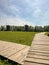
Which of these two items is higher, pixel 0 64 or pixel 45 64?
pixel 45 64

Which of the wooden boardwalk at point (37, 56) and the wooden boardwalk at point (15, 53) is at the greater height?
the wooden boardwalk at point (37, 56)

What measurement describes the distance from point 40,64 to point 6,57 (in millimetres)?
1879

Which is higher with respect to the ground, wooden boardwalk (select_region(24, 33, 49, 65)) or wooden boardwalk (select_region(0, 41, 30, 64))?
wooden boardwalk (select_region(24, 33, 49, 65))

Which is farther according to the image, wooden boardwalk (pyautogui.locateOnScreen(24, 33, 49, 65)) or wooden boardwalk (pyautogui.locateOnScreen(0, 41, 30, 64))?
wooden boardwalk (pyautogui.locateOnScreen(0, 41, 30, 64))

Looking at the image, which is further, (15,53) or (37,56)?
(15,53)

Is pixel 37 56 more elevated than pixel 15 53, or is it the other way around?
pixel 37 56

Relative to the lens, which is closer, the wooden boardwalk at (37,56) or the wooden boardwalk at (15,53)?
the wooden boardwalk at (37,56)

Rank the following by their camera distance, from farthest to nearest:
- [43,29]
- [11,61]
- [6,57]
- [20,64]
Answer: [43,29], [6,57], [11,61], [20,64]

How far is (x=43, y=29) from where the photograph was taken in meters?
90.1

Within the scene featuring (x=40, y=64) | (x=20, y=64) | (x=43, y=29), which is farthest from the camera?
(x=43, y=29)

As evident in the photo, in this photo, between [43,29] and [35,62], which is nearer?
[35,62]

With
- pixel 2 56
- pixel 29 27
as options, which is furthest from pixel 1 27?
pixel 2 56

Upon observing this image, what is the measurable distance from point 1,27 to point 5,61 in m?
80.0

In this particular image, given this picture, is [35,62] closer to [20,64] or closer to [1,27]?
[20,64]
